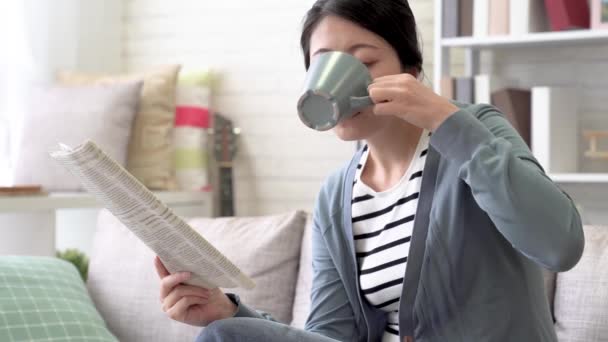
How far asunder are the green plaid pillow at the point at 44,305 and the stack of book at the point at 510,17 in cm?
138

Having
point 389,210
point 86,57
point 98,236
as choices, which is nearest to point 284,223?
point 98,236

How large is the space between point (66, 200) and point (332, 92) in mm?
1789

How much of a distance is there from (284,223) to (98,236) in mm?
559

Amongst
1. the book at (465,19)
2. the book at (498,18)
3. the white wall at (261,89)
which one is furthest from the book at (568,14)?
the white wall at (261,89)

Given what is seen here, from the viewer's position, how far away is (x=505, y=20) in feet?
8.58

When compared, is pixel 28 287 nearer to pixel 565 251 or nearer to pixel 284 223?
pixel 284 223

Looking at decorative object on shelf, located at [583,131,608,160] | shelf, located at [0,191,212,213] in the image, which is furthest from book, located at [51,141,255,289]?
decorative object on shelf, located at [583,131,608,160]

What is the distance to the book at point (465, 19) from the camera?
266cm

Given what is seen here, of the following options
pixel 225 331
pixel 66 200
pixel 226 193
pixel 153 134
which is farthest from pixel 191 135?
pixel 225 331

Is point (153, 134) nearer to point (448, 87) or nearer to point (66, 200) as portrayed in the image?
point (66, 200)

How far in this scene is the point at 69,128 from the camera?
2984 mm

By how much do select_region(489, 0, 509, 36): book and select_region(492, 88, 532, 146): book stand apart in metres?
0.18

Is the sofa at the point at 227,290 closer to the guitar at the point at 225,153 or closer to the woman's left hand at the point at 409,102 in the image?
the woman's left hand at the point at 409,102

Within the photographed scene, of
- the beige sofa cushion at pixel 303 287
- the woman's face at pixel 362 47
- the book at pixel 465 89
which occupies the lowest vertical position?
the beige sofa cushion at pixel 303 287
